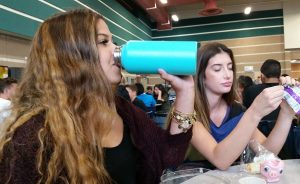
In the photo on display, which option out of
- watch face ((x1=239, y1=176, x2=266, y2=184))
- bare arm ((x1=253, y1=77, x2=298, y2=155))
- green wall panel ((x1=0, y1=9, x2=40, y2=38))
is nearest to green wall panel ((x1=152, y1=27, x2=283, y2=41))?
green wall panel ((x1=0, y1=9, x2=40, y2=38))

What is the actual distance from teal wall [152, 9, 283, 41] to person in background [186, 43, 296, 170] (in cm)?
832

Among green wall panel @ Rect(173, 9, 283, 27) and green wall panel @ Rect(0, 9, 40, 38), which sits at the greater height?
green wall panel @ Rect(173, 9, 283, 27)

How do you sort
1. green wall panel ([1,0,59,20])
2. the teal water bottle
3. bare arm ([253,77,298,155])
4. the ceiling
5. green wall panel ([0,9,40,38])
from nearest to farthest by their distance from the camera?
the teal water bottle, bare arm ([253,77,298,155]), green wall panel ([0,9,40,38]), green wall panel ([1,0,59,20]), the ceiling

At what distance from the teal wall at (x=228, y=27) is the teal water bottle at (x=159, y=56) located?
9.23 metres

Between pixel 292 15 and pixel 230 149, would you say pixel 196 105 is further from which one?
pixel 292 15

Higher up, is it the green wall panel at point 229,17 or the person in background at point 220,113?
the green wall panel at point 229,17

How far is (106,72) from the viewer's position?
1.05 m

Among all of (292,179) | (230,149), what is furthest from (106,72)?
(292,179)

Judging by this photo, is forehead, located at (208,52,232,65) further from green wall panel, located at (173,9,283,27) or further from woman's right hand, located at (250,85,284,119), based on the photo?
green wall panel, located at (173,9,283,27)

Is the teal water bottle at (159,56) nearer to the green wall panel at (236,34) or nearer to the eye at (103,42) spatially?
the eye at (103,42)

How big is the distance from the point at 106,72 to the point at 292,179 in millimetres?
864

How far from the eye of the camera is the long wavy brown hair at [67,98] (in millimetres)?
891

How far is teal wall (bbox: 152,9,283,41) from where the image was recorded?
9406 mm

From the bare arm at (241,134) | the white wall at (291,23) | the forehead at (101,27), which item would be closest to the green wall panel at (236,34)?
the white wall at (291,23)
